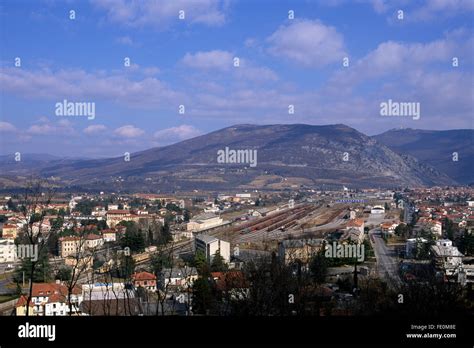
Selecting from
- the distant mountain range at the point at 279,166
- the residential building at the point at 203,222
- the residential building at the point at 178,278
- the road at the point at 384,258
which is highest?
the distant mountain range at the point at 279,166

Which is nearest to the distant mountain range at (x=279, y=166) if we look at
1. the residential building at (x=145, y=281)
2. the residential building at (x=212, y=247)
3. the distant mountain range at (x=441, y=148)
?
the distant mountain range at (x=441, y=148)

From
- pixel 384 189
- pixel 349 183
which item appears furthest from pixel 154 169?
pixel 384 189

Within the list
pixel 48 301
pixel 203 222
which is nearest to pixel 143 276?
pixel 48 301

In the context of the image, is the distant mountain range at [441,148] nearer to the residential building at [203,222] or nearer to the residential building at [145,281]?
the residential building at [203,222]

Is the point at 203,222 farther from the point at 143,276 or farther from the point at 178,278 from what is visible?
the point at 143,276

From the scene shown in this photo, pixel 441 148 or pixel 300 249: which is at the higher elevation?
pixel 441 148

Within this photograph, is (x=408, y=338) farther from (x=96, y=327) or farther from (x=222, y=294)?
(x=222, y=294)
